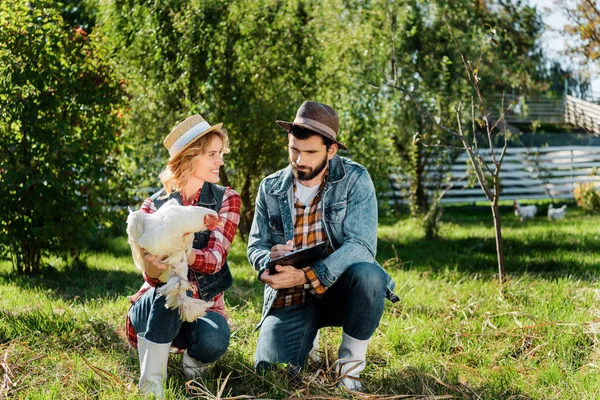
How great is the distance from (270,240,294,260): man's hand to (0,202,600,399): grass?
0.51 metres

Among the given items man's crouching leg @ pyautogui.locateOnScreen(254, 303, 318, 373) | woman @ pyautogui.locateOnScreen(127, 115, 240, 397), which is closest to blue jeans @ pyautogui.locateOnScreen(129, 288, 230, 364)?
woman @ pyautogui.locateOnScreen(127, 115, 240, 397)

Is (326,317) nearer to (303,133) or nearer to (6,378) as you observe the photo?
(303,133)

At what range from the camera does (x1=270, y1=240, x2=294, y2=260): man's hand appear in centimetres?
342

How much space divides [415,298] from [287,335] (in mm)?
1807

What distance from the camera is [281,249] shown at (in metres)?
3.44

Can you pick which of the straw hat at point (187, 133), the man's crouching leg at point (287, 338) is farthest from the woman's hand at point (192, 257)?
the man's crouching leg at point (287, 338)

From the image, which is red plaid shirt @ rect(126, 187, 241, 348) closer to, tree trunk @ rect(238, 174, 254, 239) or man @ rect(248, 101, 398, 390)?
man @ rect(248, 101, 398, 390)

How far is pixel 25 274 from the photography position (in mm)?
6809

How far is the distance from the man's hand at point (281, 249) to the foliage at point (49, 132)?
3.57 meters

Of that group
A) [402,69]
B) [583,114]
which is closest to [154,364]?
[402,69]

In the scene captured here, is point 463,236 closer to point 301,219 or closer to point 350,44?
point 350,44

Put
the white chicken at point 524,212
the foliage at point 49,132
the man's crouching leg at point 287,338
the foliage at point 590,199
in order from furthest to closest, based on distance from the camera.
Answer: the foliage at point 590,199 → the white chicken at point 524,212 → the foliage at point 49,132 → the man's crouching leg at point 287,338

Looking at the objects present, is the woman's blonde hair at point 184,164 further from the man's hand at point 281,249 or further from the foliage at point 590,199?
the foliage at point 590,199

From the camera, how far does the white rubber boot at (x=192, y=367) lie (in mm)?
3408
